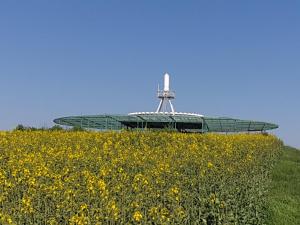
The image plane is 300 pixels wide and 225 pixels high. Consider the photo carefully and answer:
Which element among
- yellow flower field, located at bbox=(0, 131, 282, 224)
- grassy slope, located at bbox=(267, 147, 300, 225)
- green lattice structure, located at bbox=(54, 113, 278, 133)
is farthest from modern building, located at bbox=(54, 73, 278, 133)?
yellow flower field, located at bbox=(0, 131, 282, 224)

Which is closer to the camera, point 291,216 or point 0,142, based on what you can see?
point 291,216

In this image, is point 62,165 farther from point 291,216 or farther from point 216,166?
point 291,216

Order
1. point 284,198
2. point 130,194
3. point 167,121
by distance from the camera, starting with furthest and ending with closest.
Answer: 1. point 167,121
2. point 284,198
3. point 130,194

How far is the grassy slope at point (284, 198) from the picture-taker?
1121 cm

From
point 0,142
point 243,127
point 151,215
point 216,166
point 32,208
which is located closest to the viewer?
point 151,215

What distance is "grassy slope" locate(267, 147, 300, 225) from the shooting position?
11209 mm

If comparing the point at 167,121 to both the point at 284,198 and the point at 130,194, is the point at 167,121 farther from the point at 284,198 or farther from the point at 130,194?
the point at 130,194

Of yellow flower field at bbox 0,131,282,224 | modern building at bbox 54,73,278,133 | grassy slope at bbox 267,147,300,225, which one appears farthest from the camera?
modern building at bbox 54,73,278,133

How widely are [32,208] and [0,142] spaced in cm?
1140

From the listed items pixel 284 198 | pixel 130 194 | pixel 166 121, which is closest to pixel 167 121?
pixel 166 121

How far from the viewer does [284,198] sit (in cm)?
1379

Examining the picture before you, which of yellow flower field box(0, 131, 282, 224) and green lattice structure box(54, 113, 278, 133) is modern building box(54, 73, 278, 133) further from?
yellow flower field box(0, 131, 282, 224)

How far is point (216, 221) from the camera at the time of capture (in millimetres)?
8211

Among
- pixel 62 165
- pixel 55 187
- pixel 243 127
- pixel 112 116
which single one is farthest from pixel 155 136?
pixel 243 127
